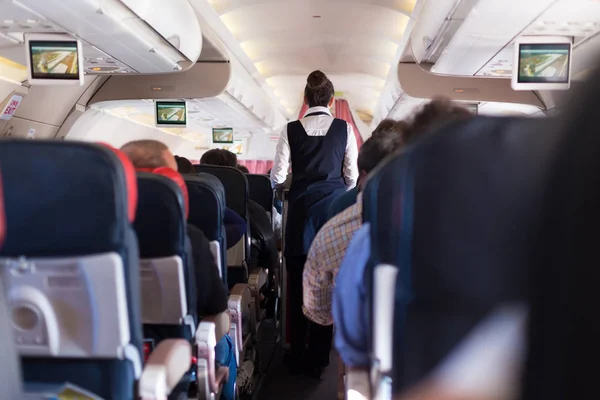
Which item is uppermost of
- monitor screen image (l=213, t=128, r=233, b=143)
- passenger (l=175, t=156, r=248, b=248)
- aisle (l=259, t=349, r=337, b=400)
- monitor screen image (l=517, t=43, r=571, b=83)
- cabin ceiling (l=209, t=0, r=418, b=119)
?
cabin ceiling (l=209, t=0, r=418, b=119)

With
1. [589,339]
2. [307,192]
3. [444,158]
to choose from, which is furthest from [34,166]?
→ [307,192]

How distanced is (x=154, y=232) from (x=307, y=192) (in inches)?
75.4

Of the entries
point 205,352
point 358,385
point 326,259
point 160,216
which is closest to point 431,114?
point 358,385

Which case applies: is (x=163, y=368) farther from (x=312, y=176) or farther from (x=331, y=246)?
(x=312, y=176)

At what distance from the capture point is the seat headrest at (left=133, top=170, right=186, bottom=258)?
2.02 m

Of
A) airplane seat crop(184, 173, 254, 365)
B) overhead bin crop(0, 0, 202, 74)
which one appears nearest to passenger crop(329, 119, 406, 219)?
airplane seat crop(184, 173, 254, 365)

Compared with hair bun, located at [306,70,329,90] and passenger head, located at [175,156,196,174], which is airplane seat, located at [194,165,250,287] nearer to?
passenger head, located at [175,156,196,174]

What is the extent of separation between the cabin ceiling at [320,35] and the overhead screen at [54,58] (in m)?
2.53

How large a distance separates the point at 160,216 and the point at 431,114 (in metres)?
1.14

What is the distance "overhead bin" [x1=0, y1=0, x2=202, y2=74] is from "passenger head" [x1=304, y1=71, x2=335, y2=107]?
1809mm

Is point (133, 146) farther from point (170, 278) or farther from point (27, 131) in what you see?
point (27, 131)

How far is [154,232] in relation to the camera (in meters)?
2.07

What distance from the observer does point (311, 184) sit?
3865mm

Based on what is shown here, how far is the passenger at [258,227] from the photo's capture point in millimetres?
4488
